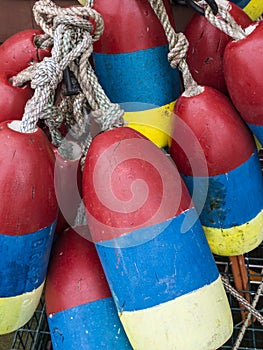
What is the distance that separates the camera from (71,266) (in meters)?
0.67

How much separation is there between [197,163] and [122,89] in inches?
6.4

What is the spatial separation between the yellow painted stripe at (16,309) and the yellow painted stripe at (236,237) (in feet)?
0.86

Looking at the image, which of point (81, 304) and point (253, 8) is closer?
point (81, 304)

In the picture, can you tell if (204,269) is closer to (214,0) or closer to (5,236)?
(5,236)

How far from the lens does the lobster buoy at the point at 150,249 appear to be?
568 mm

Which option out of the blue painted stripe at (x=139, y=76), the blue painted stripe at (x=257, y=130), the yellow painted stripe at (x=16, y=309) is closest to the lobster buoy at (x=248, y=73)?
the blue painted stripe at (x=257, y=130)

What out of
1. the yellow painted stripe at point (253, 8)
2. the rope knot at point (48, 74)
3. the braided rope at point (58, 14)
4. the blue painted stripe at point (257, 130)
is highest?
the braided rope at point (58, 14)

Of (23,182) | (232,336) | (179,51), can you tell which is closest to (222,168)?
(179,51)

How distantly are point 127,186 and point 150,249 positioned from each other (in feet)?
0.25

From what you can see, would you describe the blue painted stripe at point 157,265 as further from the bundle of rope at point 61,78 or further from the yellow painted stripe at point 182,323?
the bundle of rope at point 61,78

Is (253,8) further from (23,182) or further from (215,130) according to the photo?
(23,182)

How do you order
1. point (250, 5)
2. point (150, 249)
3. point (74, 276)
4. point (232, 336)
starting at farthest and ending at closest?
1. point (232, 336)
2. point (250, 5)
3. point (74, 276)
4. point (150, 249)

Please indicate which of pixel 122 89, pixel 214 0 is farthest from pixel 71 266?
pixel 214 0

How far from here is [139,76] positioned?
730 mm
